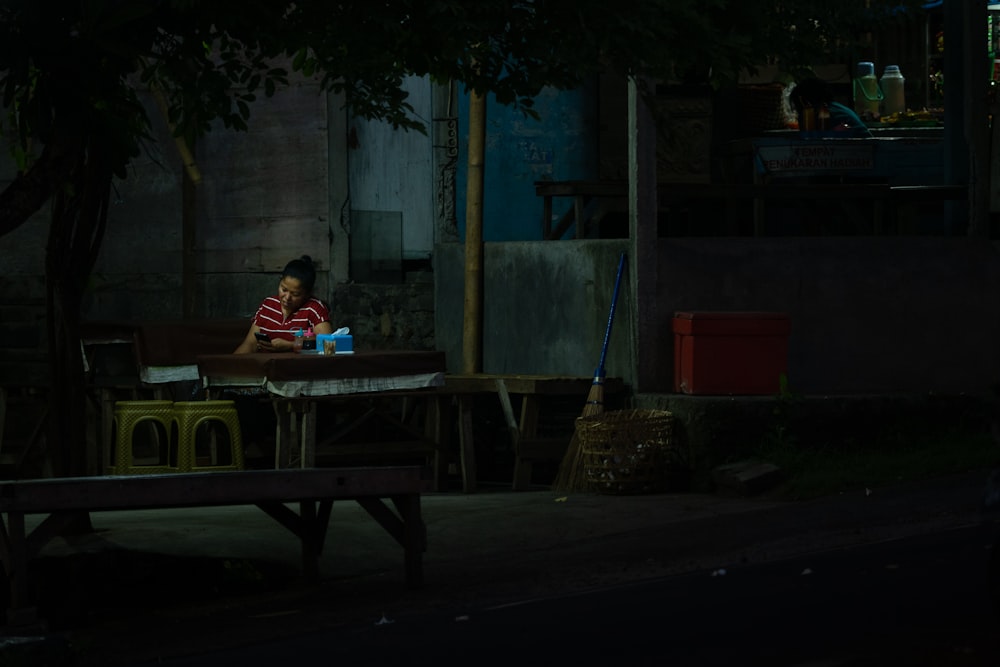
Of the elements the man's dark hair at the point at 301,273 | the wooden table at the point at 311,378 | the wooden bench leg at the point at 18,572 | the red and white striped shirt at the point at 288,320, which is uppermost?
the man's dark hair at the point at 301,273

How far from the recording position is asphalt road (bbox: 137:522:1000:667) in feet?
22.7

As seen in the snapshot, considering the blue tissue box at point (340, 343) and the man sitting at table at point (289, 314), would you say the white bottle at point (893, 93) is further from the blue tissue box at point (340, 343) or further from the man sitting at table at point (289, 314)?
the blue tissue box at point (340, 343)

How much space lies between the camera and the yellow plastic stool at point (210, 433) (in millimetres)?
13234

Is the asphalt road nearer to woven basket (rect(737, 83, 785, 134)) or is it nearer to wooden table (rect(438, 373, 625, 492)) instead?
wooden table (rect(438, 373, 625, 492))

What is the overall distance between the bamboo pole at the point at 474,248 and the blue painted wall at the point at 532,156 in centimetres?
101

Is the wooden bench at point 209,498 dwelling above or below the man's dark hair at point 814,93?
below

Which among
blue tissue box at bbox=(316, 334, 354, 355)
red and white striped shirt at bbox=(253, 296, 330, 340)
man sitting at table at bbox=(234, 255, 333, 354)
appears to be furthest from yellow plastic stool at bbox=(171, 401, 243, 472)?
blue tissue box at bbox=(316, 334, 354, 355)

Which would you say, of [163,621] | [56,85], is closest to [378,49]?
[56,85]

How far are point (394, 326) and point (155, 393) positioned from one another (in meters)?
2.98

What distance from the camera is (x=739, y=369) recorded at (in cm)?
1330

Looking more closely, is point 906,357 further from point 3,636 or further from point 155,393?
point 3,636

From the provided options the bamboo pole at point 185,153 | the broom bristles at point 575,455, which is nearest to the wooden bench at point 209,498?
the broom bristles at point 575,455

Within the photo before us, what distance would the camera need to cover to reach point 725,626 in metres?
7.55

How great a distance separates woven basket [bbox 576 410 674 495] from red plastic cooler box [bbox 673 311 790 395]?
1.70ft
